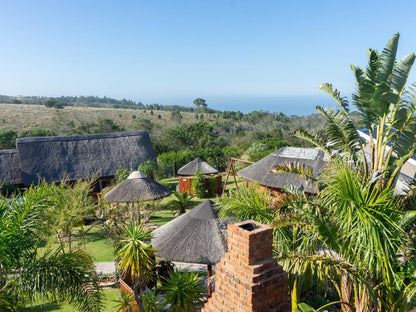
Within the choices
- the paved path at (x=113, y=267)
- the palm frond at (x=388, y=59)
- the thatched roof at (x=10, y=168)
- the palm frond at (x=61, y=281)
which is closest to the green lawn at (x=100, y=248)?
the paved path at (x=113, y=267)

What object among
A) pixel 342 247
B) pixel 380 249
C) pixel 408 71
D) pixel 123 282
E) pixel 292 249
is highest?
pixel 408 71

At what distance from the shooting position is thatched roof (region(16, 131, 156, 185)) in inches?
847

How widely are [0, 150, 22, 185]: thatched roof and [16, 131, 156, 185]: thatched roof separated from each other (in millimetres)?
540

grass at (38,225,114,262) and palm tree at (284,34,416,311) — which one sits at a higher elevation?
palm tree at (284,34,416,311)

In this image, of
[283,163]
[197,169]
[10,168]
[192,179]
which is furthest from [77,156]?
[283,163]

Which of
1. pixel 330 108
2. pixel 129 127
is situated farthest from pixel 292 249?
pixel 129 127

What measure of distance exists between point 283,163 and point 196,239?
39.5 ft

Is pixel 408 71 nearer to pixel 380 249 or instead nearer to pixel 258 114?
pixel 380 249

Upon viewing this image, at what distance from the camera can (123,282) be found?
865cm

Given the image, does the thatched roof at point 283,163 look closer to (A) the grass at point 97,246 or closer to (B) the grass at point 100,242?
(B) the grass at point 100,242

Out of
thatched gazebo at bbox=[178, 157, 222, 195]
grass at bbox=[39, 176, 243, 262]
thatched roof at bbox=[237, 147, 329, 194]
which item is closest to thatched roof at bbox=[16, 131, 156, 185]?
thatched gazebo at bbox=[178, 157, 222, 195]

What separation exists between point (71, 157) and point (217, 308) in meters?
21.3

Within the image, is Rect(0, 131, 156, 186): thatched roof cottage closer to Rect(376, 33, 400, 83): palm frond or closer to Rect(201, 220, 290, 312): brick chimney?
Rect(201, 220, 290, 312): brick chimney

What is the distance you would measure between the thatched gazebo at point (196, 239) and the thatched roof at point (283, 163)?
30.5 ft
